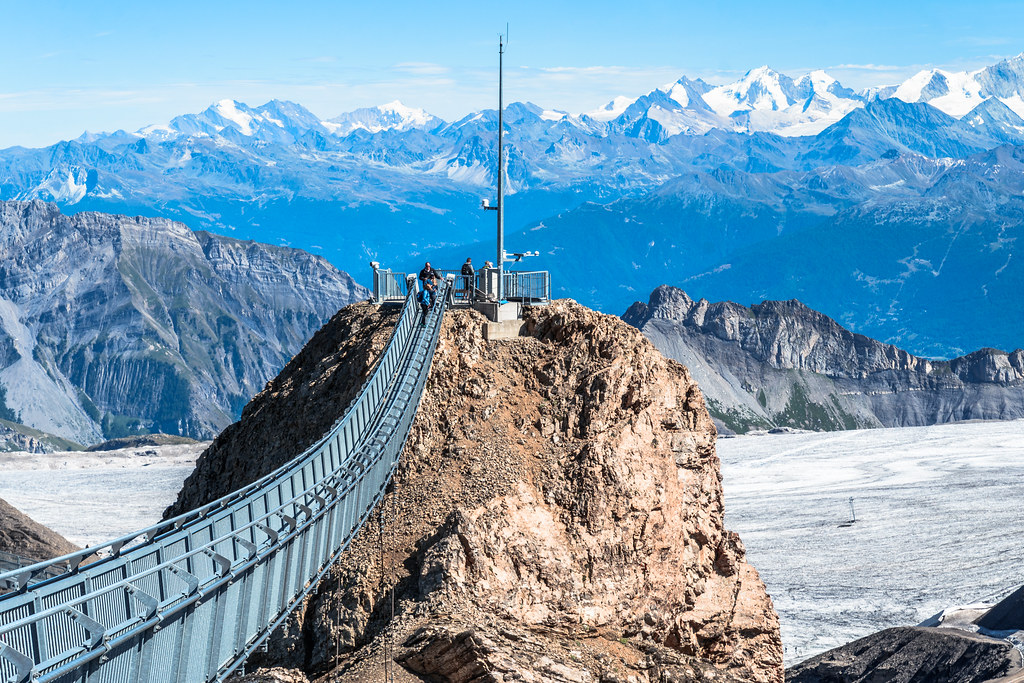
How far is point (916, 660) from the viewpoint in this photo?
82000 millimetres

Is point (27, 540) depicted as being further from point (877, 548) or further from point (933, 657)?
point (877, 548)

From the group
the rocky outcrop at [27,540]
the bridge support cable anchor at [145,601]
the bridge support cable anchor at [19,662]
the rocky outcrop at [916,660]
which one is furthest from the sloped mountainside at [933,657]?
the bridge support cable anchor at [19,662]

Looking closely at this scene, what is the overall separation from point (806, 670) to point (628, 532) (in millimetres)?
55098

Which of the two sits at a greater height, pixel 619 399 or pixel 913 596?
pixel 619 399

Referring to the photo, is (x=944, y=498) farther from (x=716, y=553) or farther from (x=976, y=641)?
(x=716, y=553)

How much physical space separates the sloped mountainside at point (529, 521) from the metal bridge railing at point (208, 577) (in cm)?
231

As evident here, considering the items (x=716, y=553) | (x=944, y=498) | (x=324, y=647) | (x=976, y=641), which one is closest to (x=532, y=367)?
(x=716, y=553)

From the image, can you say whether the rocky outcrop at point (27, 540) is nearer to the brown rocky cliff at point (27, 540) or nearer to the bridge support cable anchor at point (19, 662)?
the brown rocky cliff at point (27, 540)

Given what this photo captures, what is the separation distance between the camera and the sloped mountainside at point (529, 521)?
34.8 meters

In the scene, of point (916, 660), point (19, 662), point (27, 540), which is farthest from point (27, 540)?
point (19, 662)

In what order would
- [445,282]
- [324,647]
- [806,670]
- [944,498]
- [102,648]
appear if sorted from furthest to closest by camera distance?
[944,498], [806,670], [445,282], [324,647], [102,648]

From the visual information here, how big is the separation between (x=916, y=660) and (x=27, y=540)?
7362 centimetres

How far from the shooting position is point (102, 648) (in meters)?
20.6

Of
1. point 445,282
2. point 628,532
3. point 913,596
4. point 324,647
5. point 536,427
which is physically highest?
point 445,282
